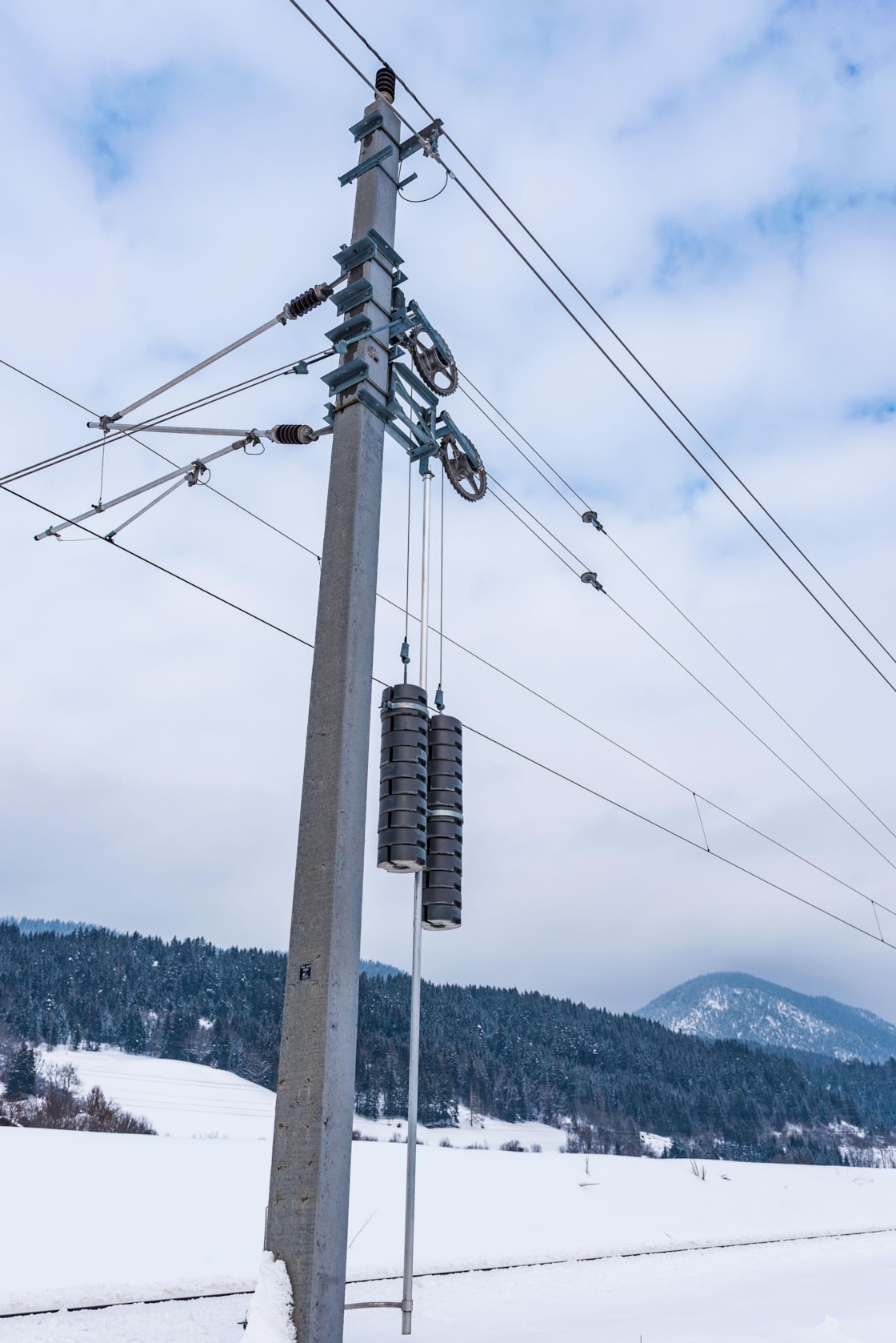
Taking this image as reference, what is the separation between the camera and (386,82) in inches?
388

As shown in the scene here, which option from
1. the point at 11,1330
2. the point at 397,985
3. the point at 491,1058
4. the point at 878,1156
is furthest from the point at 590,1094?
the point at 11,1330

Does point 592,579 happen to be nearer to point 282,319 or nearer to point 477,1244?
point 282,319

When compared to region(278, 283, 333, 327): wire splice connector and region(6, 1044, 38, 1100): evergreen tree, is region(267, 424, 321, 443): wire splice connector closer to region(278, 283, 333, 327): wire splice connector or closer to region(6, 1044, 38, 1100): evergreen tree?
region(278, 283, 333, 327): wire splice connector

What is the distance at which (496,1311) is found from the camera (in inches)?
462

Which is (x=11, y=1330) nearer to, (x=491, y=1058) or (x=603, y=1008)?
(x=491, y=1058)

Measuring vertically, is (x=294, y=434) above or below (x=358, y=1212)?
above

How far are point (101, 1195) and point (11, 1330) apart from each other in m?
7.62

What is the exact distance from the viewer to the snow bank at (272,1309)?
581 centimetres

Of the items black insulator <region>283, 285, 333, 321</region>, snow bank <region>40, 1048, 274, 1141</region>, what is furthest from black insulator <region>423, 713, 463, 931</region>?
snow bank <region>40, 1048, 274, 1141</region>

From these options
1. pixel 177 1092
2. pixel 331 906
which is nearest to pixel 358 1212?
pixel 331 906

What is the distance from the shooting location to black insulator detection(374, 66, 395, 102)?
9789 millimetres

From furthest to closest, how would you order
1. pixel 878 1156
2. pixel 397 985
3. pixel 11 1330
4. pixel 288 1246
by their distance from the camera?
pixel 878 1156 → pixel 397 985 → pixel 11 1330 → pixel 288 1246

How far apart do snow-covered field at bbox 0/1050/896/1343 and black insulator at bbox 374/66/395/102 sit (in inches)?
448

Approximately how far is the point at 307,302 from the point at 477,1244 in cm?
1741
